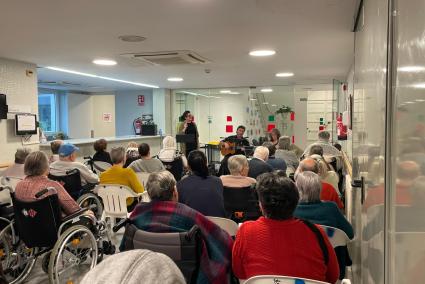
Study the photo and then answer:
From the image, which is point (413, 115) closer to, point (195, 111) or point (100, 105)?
point (195, 111)

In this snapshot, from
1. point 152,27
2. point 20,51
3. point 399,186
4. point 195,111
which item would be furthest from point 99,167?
point 195,111

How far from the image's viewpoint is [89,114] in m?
11.0

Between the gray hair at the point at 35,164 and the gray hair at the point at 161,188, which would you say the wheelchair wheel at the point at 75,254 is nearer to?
the gray hair at the point at 35,164

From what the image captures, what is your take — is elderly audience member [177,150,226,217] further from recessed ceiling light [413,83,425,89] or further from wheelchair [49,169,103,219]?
recessed ceiling light [413,83,425,89]

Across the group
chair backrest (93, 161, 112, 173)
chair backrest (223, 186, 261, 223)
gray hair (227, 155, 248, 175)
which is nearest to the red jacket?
chair backrest (223, 186, 261, 223)

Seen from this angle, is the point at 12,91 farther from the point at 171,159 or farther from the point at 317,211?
the point at 317,211

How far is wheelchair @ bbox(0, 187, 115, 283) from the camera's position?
2758 mm

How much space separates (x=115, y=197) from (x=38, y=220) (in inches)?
38.6

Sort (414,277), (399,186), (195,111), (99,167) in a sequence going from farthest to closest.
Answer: (195,111), (99,167), (399,186), (414,277)

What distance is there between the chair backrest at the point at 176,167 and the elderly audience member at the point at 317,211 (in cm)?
311

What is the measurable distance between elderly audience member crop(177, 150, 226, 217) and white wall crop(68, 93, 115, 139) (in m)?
8.36

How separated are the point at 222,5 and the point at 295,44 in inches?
63.5

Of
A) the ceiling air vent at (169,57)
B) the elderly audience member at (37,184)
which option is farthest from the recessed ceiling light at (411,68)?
the ceiling air vent at (169,57)

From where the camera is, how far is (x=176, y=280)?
0.64 meters
